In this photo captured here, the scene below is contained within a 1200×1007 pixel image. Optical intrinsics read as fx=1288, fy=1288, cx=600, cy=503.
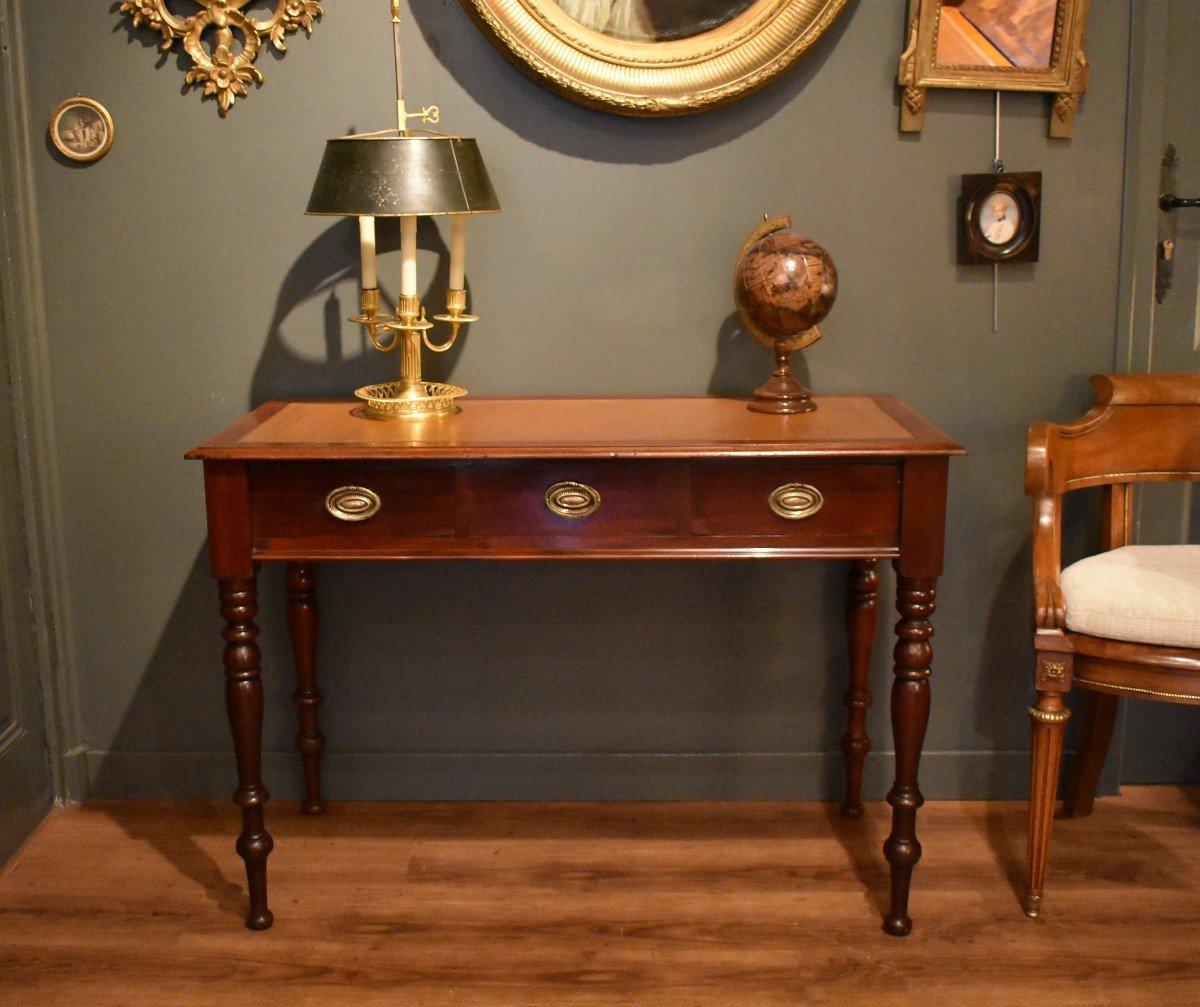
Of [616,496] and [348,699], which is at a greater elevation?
[616,496]

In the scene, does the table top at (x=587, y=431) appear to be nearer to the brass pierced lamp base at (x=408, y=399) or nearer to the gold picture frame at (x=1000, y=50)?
the brass pierced lamp base at (x=408, y=399)

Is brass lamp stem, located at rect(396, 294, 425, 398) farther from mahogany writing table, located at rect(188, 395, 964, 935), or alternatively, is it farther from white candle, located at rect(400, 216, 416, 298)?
mahogany writing table, located at rect(188, 395, 964, 935)

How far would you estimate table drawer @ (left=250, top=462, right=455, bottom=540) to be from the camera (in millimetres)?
2256

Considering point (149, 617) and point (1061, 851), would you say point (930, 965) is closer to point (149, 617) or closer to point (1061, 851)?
point (1061, 851)

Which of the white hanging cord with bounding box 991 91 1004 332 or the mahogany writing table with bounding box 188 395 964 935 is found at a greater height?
the white hanging cord with bounding box 991 91 1004 332

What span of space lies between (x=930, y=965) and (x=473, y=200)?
162 centimetres

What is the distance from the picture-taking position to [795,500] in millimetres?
2252

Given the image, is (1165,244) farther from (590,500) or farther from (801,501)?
(590,500)

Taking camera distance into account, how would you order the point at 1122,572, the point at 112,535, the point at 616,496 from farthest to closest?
the point at 112,535, the point at 1122,572, the point at 616,496

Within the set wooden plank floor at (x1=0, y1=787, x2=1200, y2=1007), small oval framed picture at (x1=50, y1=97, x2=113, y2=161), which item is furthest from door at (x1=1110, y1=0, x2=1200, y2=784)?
small oval framed picture at (x1=50, y1=97, x2=113, y2=161)

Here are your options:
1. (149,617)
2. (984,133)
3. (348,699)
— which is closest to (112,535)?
(149,617)

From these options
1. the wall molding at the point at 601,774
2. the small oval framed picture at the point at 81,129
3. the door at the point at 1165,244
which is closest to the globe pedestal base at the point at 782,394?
the door at the point at 1165,244

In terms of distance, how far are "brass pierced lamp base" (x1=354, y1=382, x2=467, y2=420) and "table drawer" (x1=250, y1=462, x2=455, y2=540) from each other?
0.24 metres

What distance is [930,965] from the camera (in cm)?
232
